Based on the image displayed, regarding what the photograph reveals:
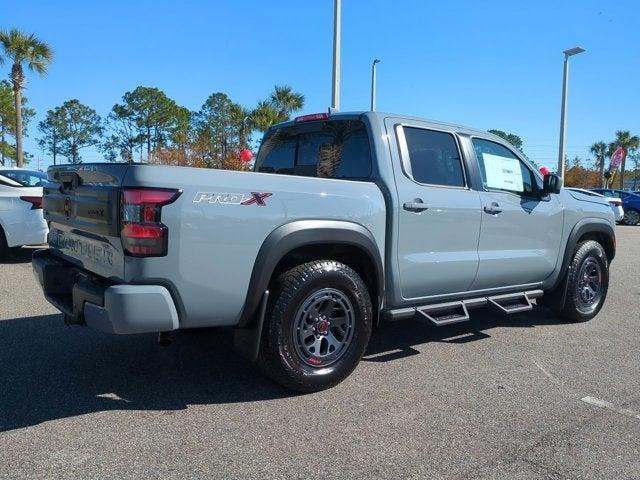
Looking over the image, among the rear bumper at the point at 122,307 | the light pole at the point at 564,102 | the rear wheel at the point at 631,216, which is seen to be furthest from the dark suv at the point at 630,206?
the rear bumper at the point at 122,307

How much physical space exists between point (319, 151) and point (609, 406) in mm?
2945

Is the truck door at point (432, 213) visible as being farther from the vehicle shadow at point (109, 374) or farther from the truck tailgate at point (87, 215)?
the truck tailgate at point (87, 215)

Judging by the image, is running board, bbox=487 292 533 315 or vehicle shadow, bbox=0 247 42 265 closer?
running board, bbox=487 292 533 315

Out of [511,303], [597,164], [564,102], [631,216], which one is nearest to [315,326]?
[511,303]

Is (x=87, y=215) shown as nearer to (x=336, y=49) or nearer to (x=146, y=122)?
(x=336, y=49)

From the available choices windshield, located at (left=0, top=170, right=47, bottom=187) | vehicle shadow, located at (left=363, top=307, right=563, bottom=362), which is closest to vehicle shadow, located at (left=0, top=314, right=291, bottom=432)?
vehicle shadow, located at (left=363, top=307, right=563, bottom=362)

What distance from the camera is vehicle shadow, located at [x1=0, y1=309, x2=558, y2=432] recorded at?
11.9ft

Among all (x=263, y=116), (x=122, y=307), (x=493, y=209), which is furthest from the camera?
(x=263, y=116)

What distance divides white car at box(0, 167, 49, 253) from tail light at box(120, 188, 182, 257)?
6120 millimetres

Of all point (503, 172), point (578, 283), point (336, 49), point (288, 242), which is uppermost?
point (336, 49)

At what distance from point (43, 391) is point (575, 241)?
515cm

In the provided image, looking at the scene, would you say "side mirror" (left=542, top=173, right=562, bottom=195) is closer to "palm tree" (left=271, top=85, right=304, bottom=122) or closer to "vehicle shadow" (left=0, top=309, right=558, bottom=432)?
"vehicle shadow" (left=0, top=309, right=558, bottom=432)

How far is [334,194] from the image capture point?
390 centimetres

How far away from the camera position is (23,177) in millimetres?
9250
